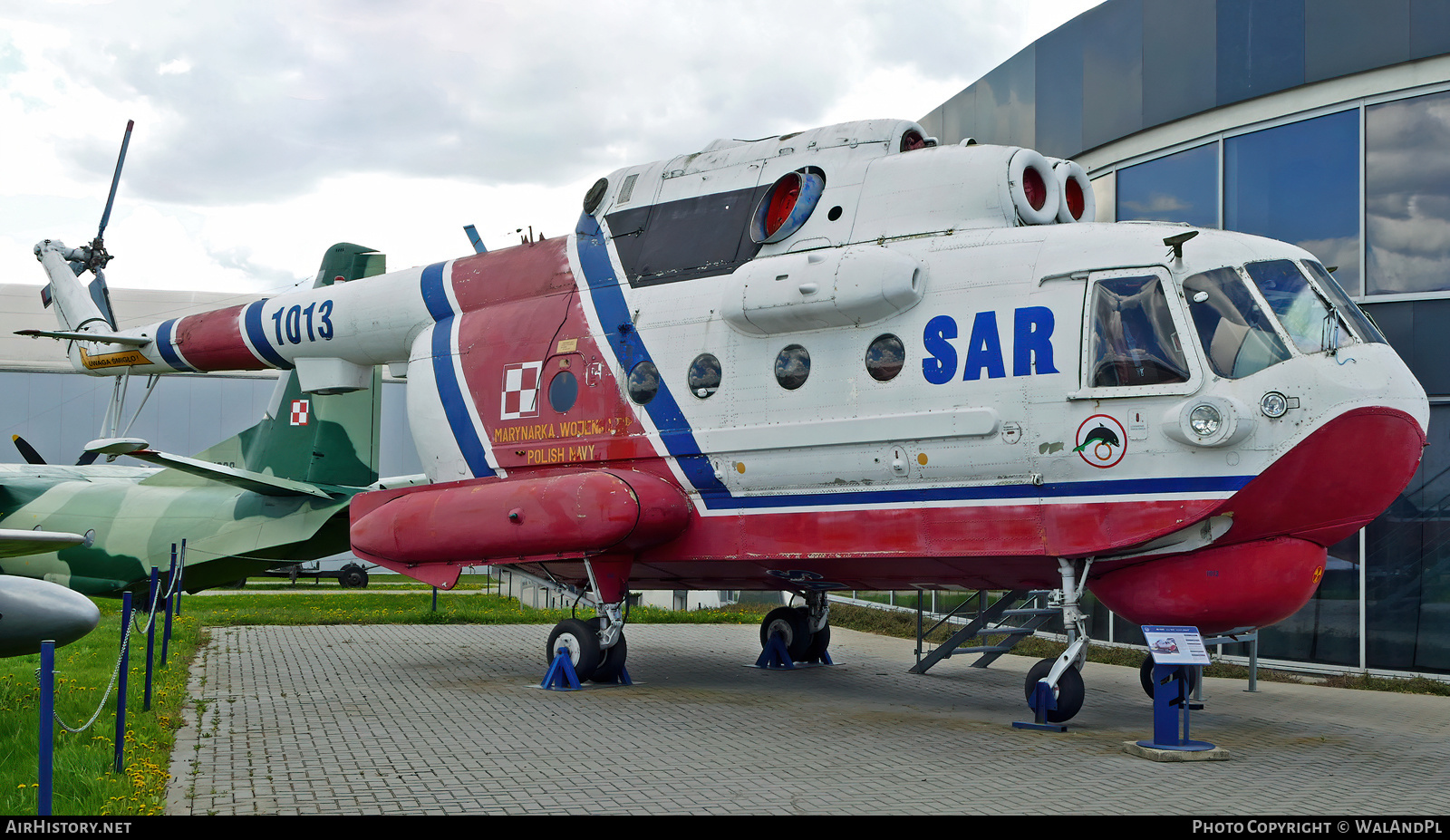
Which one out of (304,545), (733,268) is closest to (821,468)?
(733,268)

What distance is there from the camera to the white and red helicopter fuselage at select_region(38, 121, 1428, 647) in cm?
852

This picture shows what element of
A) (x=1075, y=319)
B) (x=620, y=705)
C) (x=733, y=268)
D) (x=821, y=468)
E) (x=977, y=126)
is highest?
(x=977, y=126)

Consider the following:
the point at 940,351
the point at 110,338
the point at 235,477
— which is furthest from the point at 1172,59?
the point at 110,338

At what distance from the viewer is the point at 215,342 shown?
14.5 m

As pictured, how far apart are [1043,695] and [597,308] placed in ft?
19.4

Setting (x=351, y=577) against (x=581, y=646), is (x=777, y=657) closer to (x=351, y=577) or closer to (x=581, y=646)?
(x=581, y=646)

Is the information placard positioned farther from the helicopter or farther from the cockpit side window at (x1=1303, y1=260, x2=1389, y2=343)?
the cockpit side window at (x1=1303, y1=260, x2=1389, y2=343)

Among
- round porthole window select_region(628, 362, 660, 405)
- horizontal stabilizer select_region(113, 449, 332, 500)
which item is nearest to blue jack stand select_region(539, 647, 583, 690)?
round porthole window select_region(628, 362, 660, 405)

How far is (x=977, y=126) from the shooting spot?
19.0m

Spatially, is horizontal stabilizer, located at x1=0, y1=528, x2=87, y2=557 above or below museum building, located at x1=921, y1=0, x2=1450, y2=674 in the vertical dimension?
below

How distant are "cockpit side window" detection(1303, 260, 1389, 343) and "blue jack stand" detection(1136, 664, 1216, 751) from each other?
3.01 meters

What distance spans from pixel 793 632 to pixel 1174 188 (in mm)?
7950

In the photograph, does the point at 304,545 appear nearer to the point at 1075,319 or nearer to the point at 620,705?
the point at 620,705
